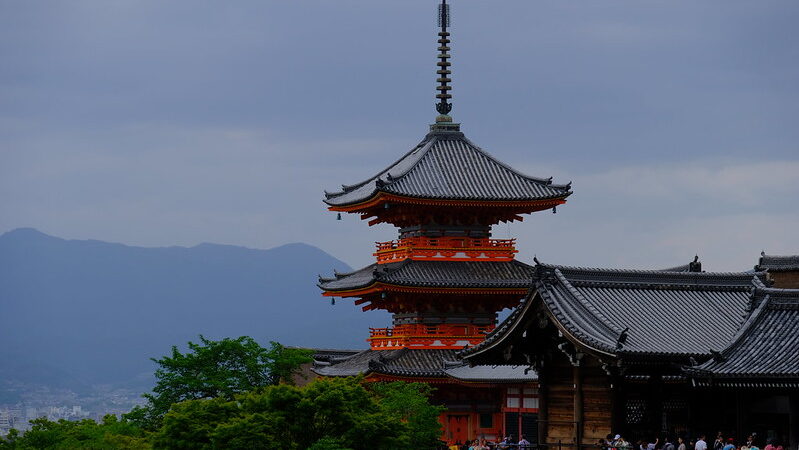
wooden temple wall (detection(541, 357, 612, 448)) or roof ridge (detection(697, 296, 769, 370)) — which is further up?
roof ridge (detection(697, 296, 769, 370))

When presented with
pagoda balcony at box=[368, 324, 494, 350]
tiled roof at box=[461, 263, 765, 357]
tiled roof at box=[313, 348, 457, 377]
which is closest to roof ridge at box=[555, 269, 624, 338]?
tiled roof at box=[461, 263, 765, 357]

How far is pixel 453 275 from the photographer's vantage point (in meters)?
57.8

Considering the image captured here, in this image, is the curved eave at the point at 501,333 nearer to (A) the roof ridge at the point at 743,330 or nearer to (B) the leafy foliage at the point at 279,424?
(B) the leafy foliage at the point at 279,424

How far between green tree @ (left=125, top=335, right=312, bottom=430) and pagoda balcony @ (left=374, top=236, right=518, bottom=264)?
7322 millimetres

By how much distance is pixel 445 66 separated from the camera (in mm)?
64188

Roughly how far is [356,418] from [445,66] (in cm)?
2740

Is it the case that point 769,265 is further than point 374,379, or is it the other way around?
point 769,265

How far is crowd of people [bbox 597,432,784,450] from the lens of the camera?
35.3m

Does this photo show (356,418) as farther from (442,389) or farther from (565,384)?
(442,389)

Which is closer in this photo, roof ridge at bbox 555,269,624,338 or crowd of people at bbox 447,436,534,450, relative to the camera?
roof ridge at bbox 555,269,624,338

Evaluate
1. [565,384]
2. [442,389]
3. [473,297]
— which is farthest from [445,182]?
[565,384]

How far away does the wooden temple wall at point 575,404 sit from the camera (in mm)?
39875

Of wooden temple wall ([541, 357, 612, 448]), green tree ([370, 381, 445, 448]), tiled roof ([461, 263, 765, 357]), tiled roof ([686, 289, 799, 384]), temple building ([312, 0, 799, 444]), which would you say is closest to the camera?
tiled roof ([686, 289, 799, 384])

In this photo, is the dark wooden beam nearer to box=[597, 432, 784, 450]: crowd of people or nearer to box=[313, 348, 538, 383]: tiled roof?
box=[597, 432, 784, 450]: crowd of people
